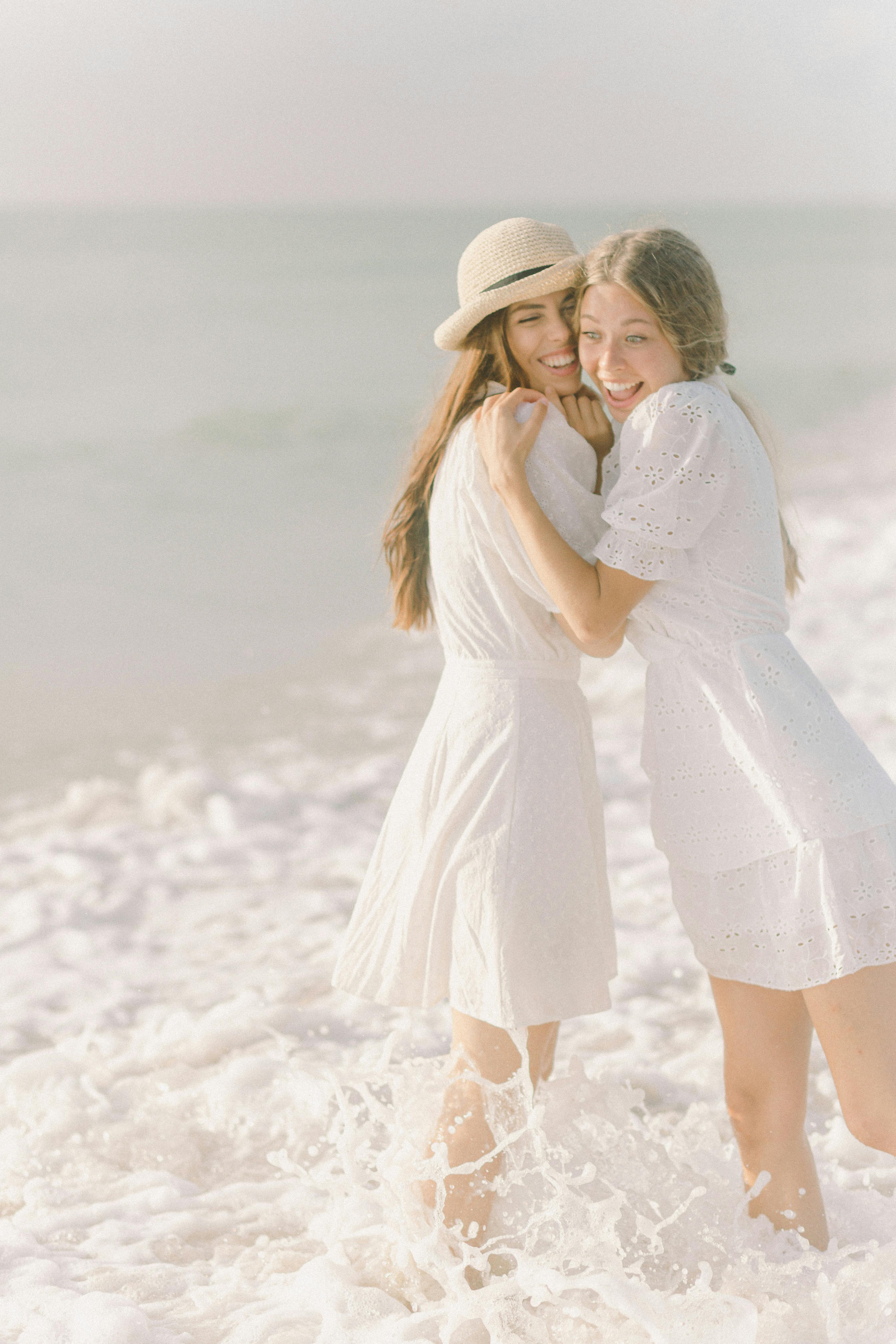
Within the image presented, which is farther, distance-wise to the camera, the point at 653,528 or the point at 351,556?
the point at 351,556

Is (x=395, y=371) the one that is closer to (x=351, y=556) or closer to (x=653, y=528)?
(x=351, y=556)

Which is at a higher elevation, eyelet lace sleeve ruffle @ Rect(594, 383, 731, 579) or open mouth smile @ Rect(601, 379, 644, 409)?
open mouth smile @ Rect(601, 379, 644, 409)

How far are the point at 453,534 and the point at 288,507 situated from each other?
1501 centimetres

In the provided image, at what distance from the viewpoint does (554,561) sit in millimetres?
2135

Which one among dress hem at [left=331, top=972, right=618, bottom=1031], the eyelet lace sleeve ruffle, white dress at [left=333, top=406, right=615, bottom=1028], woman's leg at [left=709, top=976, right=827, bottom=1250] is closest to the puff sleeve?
white dress at [left=333, top=406, right=615, bottom=1028]

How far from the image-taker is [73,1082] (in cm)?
371

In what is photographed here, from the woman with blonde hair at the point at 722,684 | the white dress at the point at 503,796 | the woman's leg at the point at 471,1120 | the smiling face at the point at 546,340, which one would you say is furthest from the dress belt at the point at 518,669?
the woman's leg at the point at 471,1120

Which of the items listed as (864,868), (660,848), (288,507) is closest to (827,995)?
(864,868)

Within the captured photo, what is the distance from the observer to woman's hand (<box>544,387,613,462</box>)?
235 centimetres

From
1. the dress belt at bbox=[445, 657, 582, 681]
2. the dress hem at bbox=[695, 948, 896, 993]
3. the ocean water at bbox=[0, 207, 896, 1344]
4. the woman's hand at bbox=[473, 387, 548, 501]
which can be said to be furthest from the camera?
the ocean water at bbox=[0, 207, 896, 1344]

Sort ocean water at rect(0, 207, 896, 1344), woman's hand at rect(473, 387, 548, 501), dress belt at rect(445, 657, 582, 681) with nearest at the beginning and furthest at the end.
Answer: woman's hand at rect(473, 387, 548, 501) < dress belt at rect(445, 657, 582, 681) < ocean water at rect(0, 207, 896, 1344)

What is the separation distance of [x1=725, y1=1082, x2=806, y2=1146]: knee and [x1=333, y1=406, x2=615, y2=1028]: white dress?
0.33 meters

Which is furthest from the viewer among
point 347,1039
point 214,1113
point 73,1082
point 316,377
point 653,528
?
point 316,377

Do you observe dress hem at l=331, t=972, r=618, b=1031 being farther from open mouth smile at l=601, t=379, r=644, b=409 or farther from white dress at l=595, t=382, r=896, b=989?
open mouth smile at l=601, t=379, r=644, b=409
